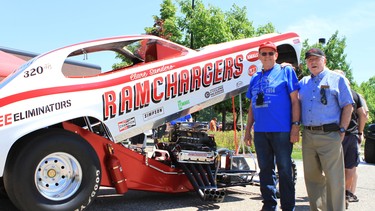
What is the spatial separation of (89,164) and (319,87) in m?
2.59

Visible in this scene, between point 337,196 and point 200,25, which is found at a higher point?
point 200,25

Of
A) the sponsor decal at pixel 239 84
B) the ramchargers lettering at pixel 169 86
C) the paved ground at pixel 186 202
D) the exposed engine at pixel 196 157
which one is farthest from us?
the sponsor decal at pixel 239 84

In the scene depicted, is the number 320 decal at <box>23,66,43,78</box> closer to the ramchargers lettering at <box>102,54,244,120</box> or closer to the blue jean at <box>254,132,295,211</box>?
the ramchargers lettering at <box>102,54,244,120</box>

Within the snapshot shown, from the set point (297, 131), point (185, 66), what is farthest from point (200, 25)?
point (297, 131)

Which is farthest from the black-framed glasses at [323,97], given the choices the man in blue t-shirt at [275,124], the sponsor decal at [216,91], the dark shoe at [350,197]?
the dark shoe at [350,197]

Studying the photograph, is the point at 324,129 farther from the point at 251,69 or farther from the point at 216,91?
the point at 251,69

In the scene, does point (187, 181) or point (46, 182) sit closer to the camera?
point (46, 182)

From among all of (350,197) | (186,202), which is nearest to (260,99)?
(186,202)

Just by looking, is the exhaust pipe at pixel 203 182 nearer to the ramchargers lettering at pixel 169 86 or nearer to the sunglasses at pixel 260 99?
the ramchargers lettering at pixel 169 86

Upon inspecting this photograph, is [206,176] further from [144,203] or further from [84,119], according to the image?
[84,119]

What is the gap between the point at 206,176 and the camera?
17.2 feet

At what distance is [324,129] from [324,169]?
42 cm

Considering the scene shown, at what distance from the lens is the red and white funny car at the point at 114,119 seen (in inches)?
152

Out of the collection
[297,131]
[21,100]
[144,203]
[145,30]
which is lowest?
[144,203]
